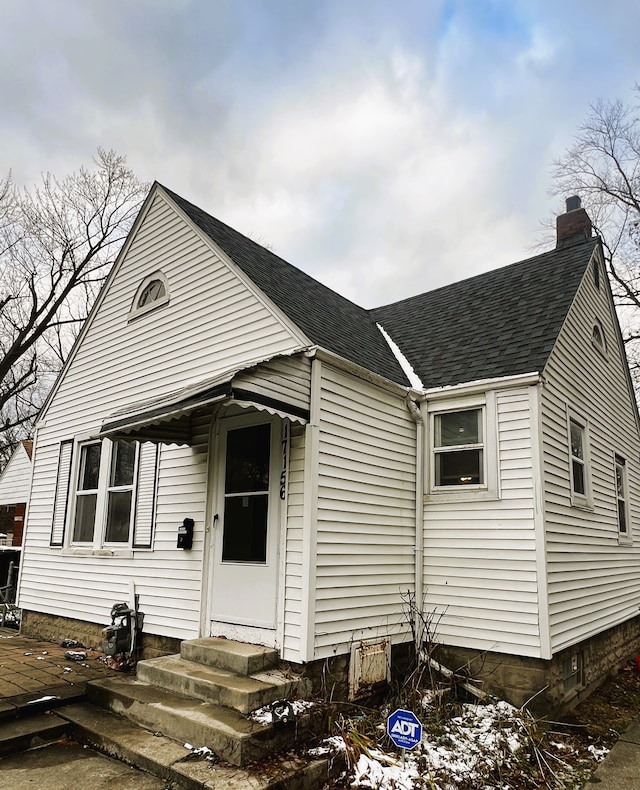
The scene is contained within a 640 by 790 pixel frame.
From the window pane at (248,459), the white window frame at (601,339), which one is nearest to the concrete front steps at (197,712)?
the window pane at (248,459)

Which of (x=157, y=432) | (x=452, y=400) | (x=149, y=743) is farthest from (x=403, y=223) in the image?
(x=149, y=743)

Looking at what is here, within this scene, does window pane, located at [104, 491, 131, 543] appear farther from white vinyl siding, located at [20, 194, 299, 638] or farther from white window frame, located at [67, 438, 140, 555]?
white vinyl siding, located at [20, 194, 299, 638]

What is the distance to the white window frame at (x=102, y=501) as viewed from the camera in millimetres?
7234

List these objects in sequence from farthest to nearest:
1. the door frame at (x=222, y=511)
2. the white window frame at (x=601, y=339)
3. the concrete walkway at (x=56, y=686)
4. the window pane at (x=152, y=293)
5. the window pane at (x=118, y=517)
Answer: the white window frame at (x=601, y=339) → the window pane at (x=152, y=293) → the window pane at (x=118, y=517) → the door frame at (x=222, y=511) → the concrete walkway at (x=56, y=686)

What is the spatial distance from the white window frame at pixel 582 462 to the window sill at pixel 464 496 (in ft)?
4.22

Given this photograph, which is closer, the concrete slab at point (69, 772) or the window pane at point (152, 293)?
the concrete slab at point (69, 772)

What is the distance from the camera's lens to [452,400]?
678 cm

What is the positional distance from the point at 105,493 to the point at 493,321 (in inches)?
228

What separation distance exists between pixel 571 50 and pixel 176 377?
9784mm

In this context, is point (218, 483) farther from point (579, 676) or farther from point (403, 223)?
point (403, 223)

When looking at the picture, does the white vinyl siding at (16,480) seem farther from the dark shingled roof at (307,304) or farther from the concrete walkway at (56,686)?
the dark shingled roof at (307,304)

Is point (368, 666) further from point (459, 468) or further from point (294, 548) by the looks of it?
point (459, 468)

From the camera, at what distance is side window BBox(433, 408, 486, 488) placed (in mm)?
6473

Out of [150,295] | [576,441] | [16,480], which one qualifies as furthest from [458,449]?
[16,480]
